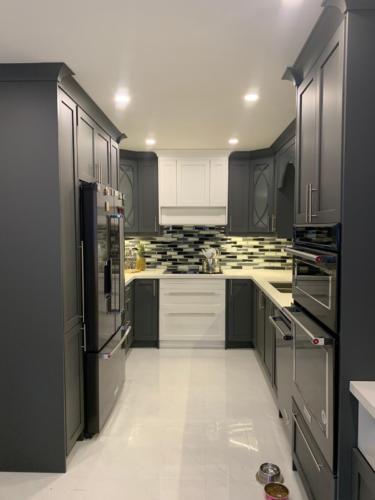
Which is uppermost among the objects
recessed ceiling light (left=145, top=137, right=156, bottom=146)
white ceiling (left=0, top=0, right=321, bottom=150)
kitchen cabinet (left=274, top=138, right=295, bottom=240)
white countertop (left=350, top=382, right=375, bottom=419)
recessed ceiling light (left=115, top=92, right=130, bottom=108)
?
recessed ceiling light (left=145, top=137, right=156, bottom=146)

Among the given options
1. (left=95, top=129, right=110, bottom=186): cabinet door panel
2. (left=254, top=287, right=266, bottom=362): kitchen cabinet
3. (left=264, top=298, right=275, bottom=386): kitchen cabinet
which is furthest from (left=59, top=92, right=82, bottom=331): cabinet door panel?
(left=254, top=287, right=266, bottom=362): kitchen cabinet

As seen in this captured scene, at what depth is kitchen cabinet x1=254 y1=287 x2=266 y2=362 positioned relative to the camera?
12.7ft

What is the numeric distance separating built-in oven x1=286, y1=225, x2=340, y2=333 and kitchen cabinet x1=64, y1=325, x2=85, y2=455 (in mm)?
1405

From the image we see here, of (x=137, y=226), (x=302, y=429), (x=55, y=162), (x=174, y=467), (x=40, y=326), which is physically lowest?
(x=174, y=467)

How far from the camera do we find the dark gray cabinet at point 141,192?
5.03 meters

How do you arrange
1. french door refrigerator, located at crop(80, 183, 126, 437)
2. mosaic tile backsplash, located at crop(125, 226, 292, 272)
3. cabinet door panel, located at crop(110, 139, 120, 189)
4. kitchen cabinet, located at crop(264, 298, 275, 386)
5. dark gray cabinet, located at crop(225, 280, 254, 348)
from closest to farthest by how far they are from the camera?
french door refrigerator, located at crop(80, 183, 126, 437)
kitchen cabinet, located at crop(264, 298, 275, 386)
cabinet door panel, located at crop(110, 139, 120, 189)
dark gray cabinet, located at crop(225, 280, 254, 348)
mosaic tile backsplash, located at crop(125, 226, 292, 272)

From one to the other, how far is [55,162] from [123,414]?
1989mm

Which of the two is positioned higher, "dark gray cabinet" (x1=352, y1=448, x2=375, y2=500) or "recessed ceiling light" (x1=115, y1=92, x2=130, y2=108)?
"recessed ceiling light" (x1=115, y1=92, x2=130, y2=108)

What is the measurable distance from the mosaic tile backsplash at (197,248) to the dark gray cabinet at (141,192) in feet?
1.12

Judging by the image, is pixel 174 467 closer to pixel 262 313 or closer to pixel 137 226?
pixel 262 313

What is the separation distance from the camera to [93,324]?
269 cm

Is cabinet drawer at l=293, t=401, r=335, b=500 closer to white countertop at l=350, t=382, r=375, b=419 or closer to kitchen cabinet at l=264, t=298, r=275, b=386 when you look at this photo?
white countertop at l=350, t=382, r=375, b=419

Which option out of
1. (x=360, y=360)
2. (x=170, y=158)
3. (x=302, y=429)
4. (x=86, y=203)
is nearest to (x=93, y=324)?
(x=86, y=203)

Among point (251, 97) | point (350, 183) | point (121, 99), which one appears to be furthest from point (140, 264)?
point (350, 183)
